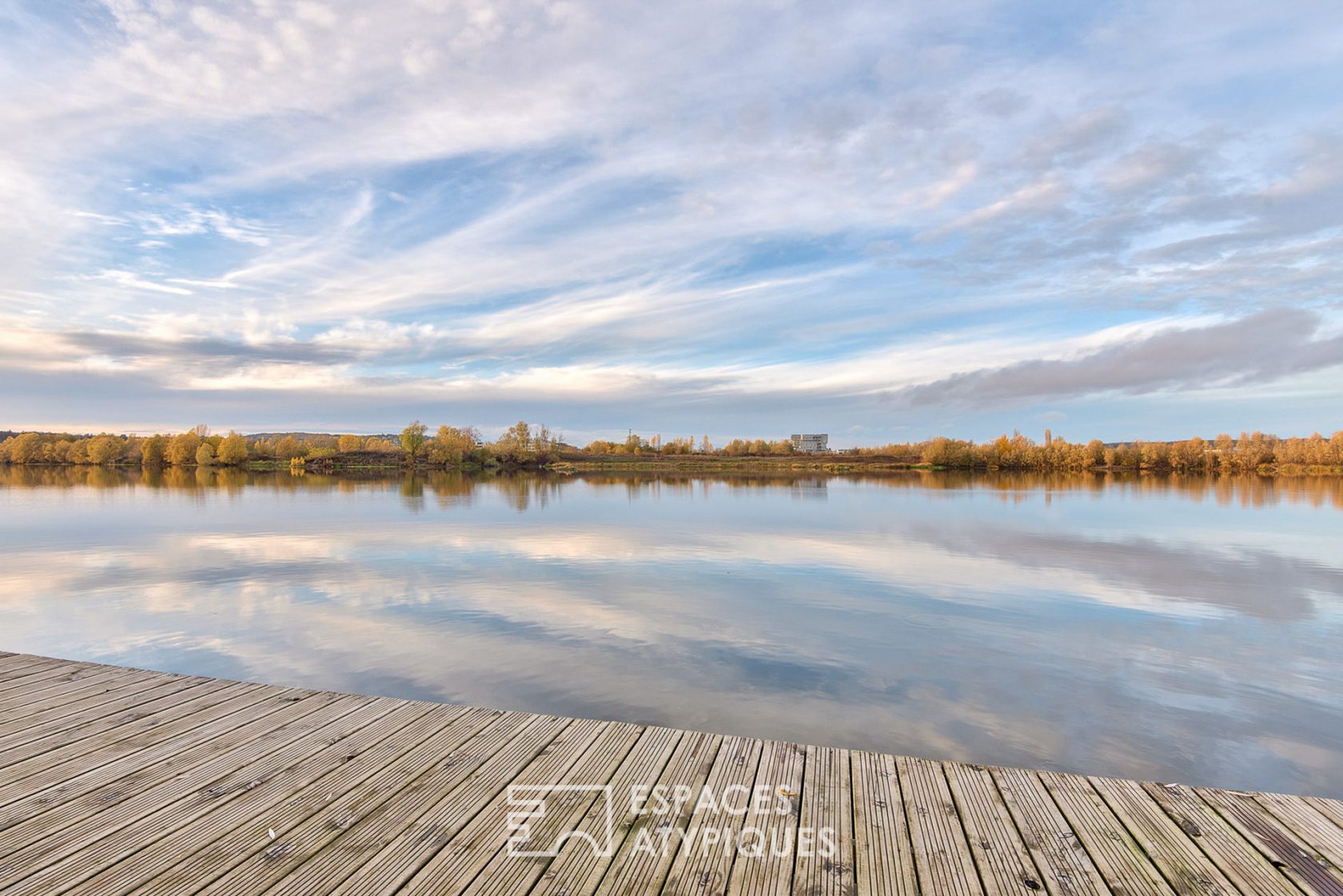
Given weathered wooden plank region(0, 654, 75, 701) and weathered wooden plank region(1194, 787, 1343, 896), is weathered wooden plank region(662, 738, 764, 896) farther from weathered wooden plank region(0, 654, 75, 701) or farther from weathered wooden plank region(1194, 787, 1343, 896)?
weathered wooden plank region(0, 654, 75, 701)

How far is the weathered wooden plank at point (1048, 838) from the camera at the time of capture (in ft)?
9.13

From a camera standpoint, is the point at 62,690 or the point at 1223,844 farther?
the point at 62,690

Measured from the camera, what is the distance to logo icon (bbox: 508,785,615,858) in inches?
120

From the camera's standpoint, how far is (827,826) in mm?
3221

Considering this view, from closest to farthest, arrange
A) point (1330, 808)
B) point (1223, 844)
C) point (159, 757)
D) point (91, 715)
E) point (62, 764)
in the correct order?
point (1223, 844) < point (1330, 808) < point (62, 764) < point (159, 757) < point (91, 715)

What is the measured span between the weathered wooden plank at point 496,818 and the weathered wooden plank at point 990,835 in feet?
6.08

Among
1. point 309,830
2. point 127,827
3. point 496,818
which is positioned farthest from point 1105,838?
point 127,827

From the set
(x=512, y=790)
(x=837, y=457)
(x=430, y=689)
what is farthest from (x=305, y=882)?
(x=837, y=457)

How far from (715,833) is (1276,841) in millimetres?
2537

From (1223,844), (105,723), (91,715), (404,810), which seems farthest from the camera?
(91,715)

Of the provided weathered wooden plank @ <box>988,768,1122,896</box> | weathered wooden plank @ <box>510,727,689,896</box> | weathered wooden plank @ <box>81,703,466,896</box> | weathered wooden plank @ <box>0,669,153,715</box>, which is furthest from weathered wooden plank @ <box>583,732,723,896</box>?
weathered wooden plank @ <box>0,669,153,715</box>

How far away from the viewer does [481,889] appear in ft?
8.91

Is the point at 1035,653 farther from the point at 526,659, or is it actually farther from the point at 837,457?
the point at 837,457

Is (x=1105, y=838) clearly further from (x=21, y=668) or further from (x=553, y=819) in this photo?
(x=21, y=668)
